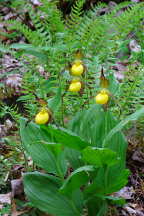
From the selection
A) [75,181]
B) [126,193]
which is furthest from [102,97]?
[126,193]

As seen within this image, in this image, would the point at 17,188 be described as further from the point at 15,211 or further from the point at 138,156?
the point at 138,156

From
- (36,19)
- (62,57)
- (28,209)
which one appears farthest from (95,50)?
(28,209)

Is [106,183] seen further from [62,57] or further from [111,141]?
[62,57]

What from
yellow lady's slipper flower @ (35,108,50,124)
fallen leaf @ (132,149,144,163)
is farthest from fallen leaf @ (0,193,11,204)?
fallen leaf @ (132,149,144,163)

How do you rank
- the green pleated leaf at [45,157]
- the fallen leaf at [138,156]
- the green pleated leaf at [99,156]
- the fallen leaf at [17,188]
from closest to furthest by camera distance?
the green pleated leaf at [99,156], the green pleated leaf at [45,157], the fallen leaf at [17,188], the fallen leaf at [138,156]

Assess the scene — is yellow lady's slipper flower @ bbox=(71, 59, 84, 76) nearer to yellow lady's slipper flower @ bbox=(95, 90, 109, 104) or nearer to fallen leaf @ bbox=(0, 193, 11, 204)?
yellow lady's slipper flower @ bbox=(95, 90, 109, 104)

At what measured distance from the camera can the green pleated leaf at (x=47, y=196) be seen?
4.42 feet

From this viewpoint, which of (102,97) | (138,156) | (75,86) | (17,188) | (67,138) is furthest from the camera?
(138,156)

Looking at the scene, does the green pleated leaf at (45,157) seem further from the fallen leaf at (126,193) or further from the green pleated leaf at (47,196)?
the fallen leaf at (126,193)

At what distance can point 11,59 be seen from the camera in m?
3.56

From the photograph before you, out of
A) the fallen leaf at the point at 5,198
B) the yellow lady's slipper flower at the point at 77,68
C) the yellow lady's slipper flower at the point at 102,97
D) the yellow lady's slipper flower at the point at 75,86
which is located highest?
the yellow lady's slipper flower at the point at 77,68

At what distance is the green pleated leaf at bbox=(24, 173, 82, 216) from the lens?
135 centimetres

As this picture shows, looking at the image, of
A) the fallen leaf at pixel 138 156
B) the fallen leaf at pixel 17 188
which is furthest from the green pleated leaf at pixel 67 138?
the fallen leaf at pixel 138 156

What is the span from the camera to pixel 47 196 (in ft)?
4.49
